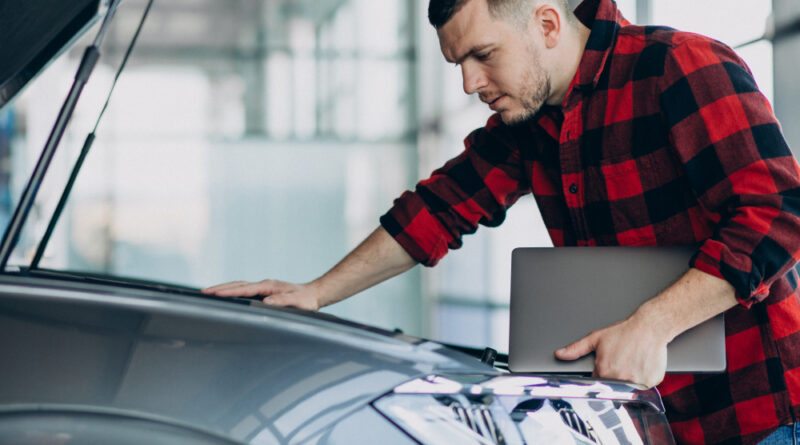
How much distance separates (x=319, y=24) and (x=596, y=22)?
738cm

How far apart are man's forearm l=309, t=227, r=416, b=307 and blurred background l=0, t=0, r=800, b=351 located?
560 cm

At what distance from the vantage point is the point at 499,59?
1527mm

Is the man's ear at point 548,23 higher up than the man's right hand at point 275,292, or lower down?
higher up

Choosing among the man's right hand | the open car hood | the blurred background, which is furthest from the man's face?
the blurred background

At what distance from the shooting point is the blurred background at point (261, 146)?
7.96 metres

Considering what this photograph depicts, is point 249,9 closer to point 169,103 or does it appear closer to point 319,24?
point 319,24

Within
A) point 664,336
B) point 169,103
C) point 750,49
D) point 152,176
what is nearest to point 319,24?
point 169,103

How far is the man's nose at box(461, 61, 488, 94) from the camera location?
5.09 ft

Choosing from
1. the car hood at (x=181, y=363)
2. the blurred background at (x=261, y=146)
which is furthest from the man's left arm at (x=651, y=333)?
the blurred background at (x=261, y=146)

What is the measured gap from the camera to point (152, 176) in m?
8.16

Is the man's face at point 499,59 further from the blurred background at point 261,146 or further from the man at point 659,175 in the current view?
the blurred background at point 261,146

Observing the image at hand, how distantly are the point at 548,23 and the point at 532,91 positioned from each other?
143 mm

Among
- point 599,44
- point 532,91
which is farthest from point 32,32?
point 599,44

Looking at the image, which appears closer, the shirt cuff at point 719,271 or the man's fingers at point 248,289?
the shirt cuff at point 719,271
